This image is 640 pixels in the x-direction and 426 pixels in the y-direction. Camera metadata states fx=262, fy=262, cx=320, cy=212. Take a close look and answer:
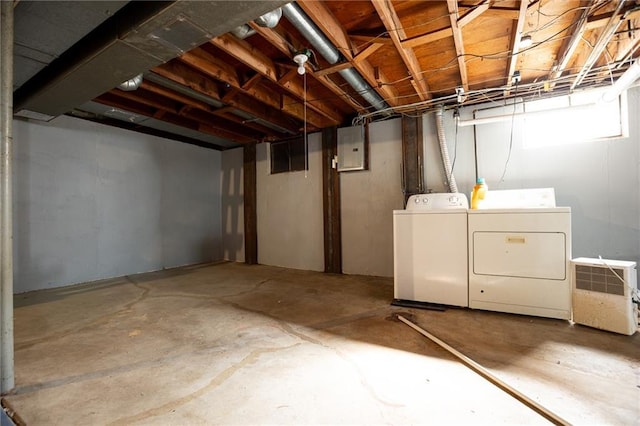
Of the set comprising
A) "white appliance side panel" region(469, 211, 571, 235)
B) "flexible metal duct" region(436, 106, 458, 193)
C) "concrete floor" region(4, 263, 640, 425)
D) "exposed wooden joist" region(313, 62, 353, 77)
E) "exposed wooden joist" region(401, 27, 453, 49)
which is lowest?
"concrete floor" region(4, 263, 640, 425)

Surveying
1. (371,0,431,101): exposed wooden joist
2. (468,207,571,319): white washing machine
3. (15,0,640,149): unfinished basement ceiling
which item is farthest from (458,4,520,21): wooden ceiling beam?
(468,207,571,319): white washing machine

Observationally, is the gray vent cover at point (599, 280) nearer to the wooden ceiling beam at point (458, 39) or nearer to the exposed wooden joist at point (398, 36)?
the wooden ceiling beam at point (458, 39)

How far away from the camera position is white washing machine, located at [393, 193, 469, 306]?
2529 millimetres

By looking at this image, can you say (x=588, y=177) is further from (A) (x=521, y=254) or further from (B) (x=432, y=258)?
(B) (x=432, y=258)

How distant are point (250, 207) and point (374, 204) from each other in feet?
8.22

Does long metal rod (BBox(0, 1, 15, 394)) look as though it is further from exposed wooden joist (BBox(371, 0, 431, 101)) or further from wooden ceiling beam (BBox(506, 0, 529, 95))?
wooden ceiling beam (BBox(506, 0, 529, 95))

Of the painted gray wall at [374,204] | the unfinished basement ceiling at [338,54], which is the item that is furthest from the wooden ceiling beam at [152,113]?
the painted gray wall at [374,204]

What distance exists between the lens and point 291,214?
4.71 metres

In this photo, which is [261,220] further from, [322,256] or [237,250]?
[322,256]

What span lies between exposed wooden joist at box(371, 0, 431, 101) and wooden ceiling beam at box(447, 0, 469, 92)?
35 cm

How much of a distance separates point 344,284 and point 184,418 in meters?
2.52

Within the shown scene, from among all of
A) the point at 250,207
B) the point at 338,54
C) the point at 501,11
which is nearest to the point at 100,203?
the point at 250,207

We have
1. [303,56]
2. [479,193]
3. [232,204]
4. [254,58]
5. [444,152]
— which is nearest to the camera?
[303,56]

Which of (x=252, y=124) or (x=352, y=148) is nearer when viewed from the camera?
(x=352, y=148)
